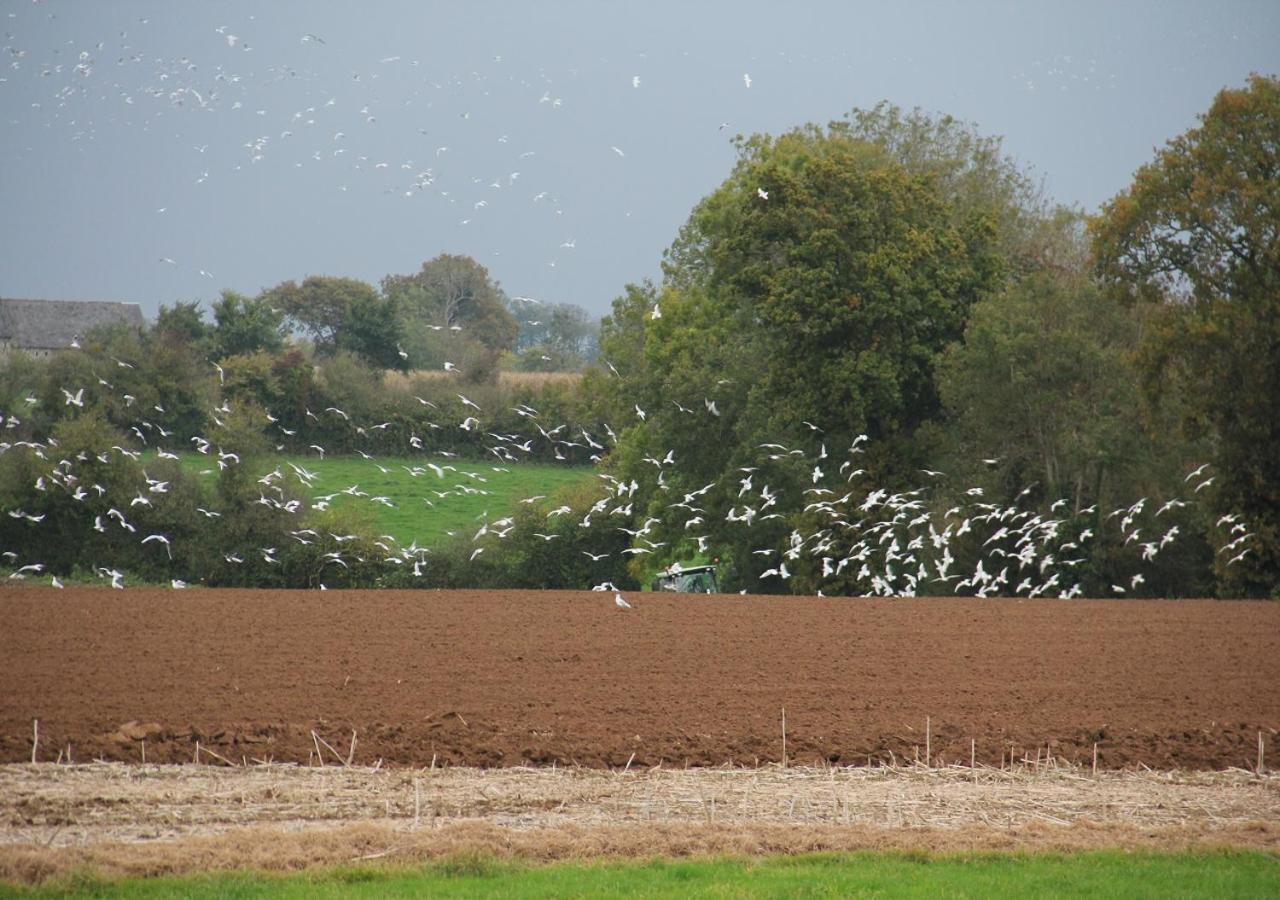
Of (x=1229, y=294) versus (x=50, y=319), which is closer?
(x=1229, y=294)

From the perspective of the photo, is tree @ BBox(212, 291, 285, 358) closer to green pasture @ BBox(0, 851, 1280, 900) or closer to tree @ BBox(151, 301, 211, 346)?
tree @ BBox(151, 301, 211, 346)

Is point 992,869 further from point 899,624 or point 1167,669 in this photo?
point 899,624

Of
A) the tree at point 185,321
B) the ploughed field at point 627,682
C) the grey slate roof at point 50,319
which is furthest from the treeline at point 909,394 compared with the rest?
the grey slate roof at point 50,319

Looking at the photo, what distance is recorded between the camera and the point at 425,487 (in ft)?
186

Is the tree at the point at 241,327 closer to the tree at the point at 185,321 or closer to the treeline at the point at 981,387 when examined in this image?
the tree at the point at 185,321

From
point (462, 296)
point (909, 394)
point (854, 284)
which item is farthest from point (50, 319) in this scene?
point (909, 394)

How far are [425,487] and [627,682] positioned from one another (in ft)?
123

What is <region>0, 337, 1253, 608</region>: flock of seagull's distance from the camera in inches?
1468

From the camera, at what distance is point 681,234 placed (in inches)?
2180

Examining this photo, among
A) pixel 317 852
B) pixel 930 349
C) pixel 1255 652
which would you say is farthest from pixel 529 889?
pixel 930 349

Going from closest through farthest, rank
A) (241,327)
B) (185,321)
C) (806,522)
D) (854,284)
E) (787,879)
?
(787,879) < (854,284) < (806,522) < (185,321) < (241,327)

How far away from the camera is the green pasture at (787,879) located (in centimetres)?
1035

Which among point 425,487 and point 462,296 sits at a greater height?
point 462,296

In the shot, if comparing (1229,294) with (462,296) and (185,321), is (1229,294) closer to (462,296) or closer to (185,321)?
(185,321)
